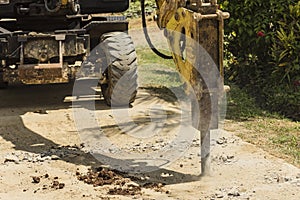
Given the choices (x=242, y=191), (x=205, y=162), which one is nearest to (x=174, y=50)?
(x=205, y=162)

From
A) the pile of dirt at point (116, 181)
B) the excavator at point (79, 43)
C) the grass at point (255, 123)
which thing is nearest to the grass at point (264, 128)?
the grass at point (255, 123)

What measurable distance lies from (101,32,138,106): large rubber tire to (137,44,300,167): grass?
125cm

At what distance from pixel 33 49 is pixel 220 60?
324cm

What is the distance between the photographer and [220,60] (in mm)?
5867

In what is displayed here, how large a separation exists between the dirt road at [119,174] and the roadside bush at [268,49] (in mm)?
1652

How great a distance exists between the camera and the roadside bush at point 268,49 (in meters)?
9.17

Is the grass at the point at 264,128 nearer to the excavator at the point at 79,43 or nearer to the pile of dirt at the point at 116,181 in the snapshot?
the excavator at the point at 79,43

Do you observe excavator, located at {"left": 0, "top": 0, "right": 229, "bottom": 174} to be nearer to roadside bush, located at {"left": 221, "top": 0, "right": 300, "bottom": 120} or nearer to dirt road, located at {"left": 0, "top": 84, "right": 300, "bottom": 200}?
dirt road, located at {"left": 0, "top": 84, "right": 300, "bottom": 200}

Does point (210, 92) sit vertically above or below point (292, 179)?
above

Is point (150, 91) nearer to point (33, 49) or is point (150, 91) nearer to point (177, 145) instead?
point (33, 49)

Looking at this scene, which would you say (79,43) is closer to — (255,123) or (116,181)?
(255,123)

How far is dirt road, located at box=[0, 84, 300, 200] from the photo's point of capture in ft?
18.8

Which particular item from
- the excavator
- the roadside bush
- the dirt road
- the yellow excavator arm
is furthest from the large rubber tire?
the yellow excavator arm

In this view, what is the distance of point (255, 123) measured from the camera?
323 inches
